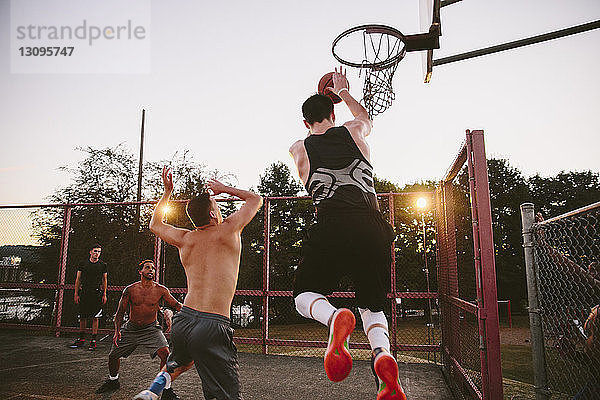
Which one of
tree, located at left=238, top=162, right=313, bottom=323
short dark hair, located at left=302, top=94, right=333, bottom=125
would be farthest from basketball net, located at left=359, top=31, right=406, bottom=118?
tree, located at left=238, top=162, right=313, bottom=323

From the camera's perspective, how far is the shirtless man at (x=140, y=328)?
5.24m

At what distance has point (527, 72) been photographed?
1094cm

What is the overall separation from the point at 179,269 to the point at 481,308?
30.3 feet

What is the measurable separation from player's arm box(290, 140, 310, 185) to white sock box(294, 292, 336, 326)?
84 centimetres

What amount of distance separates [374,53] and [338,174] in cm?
318

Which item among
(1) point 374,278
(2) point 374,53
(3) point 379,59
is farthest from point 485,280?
(2) point 374,53

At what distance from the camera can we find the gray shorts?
5.28 metres

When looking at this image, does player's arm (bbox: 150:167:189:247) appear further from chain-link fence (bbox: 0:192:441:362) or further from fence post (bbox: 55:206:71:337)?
fence post (bbox: 55:206:71:337)

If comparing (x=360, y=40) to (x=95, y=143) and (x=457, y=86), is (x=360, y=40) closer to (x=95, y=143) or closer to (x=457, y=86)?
(x=457, y=86)

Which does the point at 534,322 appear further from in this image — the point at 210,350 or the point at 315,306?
the point at 210,350

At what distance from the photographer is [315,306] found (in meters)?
2.53

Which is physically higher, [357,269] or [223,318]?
[357,269]

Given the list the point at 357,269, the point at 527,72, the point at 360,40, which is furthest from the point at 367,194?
the point at 527,72

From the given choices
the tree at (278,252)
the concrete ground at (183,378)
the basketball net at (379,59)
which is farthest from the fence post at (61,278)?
the basketball net at (379,59)
